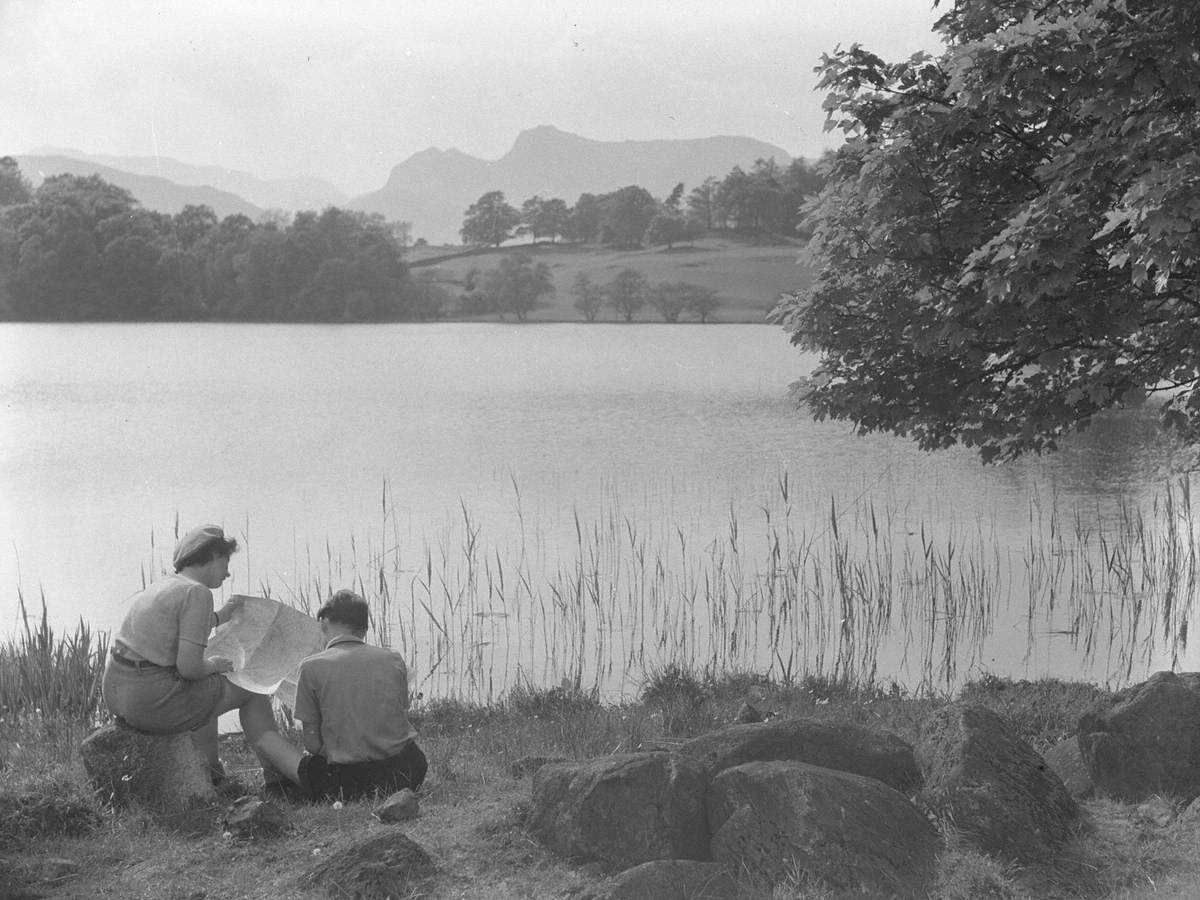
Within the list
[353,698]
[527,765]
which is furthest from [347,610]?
[527,765]

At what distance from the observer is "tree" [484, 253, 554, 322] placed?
115438mm

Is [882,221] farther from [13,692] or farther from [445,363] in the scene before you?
[445,363]

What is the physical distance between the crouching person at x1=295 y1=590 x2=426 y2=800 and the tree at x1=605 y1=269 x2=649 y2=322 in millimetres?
108802

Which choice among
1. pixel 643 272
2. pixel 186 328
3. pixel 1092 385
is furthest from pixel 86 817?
pixel 643 272

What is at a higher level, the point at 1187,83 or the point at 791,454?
→ the point at 1187,83

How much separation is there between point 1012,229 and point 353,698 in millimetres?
4512

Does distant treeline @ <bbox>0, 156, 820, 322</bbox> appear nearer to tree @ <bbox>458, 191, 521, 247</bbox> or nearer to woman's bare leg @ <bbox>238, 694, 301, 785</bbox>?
tree @ <bbox>458, 191, 521, 247</bbox>

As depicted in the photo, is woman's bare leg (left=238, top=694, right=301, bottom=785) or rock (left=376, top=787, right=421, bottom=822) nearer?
rock (left=376, top=787, right=421, bottom=822)

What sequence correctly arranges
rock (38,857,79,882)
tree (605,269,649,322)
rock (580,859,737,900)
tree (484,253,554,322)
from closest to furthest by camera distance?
1. rock (580,859,737,900)
2. rock (38,857,79,882)
3. tree (484,253,554,322)
4. tree (605,269,649,322)

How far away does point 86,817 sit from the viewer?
23.2ft

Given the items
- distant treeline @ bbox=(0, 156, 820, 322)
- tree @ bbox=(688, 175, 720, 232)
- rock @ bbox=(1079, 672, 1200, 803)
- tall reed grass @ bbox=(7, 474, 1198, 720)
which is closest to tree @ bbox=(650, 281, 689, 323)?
distant treeline @ bbox=(0, 156, 820, 322)

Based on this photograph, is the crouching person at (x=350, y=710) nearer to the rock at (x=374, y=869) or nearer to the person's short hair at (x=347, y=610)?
the person's short hair at (x=347, y=610)

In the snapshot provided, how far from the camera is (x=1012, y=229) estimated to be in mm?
7527

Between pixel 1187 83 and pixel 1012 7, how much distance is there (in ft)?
5.11
